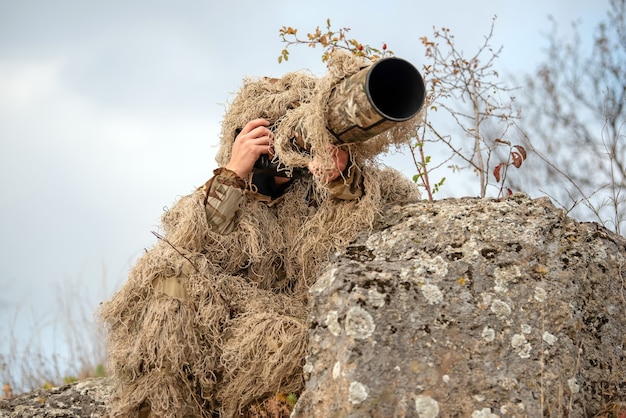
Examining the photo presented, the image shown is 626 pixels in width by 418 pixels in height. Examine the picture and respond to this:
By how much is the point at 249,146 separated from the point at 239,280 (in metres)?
0.58

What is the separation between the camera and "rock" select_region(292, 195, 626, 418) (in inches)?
95.8

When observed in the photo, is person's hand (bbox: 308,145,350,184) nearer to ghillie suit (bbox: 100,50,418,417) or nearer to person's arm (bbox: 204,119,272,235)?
ghillie suit (bbox: 100,50,418,417)

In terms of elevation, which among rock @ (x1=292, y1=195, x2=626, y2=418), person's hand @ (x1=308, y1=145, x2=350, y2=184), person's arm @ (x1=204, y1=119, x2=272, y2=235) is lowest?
rock @ (x1=292, y1=195, x2=626, y2=418)

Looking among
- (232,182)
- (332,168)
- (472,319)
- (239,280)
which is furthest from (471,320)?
(232,182)

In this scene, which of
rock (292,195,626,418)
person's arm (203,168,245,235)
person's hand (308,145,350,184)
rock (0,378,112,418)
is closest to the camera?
rock (292,195,626,418)

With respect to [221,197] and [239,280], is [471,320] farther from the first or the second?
[221,197]

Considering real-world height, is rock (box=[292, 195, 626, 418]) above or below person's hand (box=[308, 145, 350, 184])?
below

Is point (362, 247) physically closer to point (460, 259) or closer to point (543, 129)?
point (460, 259)

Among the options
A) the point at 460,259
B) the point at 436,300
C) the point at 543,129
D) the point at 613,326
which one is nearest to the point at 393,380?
the point at 436,300

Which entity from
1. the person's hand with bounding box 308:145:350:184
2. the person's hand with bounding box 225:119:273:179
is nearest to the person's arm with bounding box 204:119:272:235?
the person's hand with bounding box 225:119:273:179

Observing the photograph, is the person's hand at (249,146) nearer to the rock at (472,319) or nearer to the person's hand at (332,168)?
the person's hand at (332,168)

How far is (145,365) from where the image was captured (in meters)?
3.07

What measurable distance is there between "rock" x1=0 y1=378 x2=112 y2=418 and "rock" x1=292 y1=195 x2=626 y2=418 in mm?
2044

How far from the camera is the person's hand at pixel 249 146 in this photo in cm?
328
